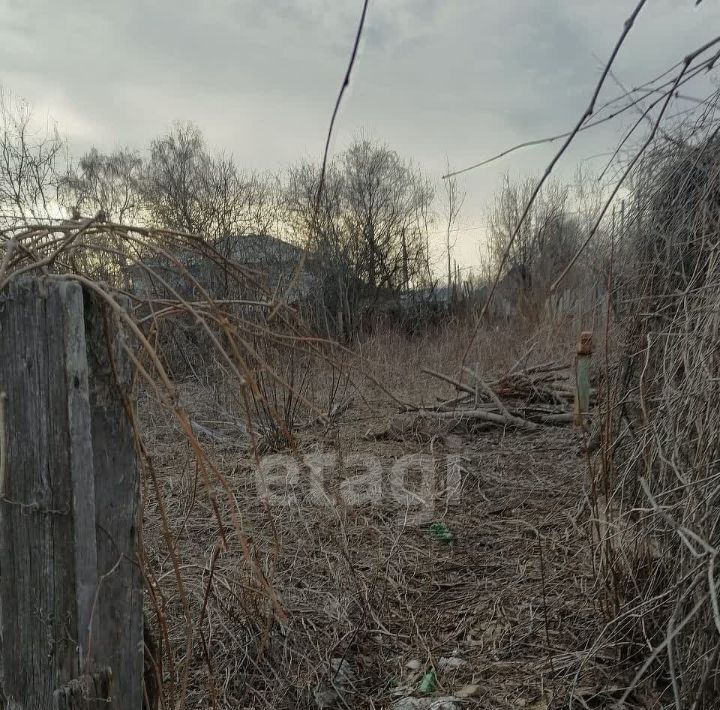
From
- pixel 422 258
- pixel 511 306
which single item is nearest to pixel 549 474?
pixel 511 306

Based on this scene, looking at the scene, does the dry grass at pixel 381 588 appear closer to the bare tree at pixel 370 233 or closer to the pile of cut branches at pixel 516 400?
the pile of cut branches at pixel 516 400

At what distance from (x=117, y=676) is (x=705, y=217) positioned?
2.47 metres

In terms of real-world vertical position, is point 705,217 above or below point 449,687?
above

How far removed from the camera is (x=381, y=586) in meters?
3.37

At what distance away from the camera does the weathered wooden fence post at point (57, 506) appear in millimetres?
1283

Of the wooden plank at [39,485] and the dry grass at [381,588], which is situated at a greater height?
the wooden plank at [39,485]

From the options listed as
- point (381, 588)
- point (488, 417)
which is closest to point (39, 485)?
point (381, 588)

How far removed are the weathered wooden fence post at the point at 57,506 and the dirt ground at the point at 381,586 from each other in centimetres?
16

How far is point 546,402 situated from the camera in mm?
7227

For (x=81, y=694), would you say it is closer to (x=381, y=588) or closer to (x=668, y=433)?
(x=668, y=433)

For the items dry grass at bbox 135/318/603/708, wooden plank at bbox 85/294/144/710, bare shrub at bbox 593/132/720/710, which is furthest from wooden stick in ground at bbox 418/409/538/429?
wooden plank at bbox 85/294/144/710

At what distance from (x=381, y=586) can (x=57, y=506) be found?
2370 mm

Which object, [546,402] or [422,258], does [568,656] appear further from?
[422,258]

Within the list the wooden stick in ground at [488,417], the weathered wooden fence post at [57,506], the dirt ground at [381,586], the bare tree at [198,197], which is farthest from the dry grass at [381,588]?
the bare tree at [198,197]
